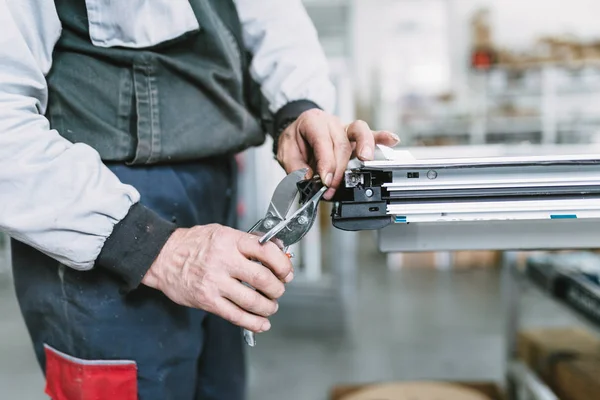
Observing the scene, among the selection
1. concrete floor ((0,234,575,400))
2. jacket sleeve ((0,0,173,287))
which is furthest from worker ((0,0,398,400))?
concrete floor ((0,234,575,400))

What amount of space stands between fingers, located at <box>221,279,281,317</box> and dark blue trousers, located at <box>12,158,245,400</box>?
208 mm

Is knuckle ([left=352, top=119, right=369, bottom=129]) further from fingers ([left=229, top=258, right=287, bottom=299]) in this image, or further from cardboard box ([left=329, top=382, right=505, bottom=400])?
cardboard box ([left=329, top=382, right=505, bottom=400])

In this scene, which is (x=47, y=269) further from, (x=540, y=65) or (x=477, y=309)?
(x=540, y=65)

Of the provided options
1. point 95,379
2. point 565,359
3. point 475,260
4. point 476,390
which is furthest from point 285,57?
point 475,260

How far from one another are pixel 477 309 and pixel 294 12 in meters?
2.24

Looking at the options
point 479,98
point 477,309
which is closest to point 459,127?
point 479,98

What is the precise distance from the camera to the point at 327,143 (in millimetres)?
711

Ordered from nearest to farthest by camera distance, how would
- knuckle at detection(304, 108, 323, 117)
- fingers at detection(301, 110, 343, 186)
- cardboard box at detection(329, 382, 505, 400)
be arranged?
fingers at detection(301, 110, 343, 186), knuckle at detection(304, 108, 323, 117), cardboard box at detection(329, 382, 505, 400)

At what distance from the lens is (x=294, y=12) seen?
36.2 inches

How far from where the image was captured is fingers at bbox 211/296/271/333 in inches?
22.0

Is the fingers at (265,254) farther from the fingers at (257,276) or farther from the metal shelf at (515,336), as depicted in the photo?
the metal shelf at (515,336)

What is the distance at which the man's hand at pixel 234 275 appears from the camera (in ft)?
1.82

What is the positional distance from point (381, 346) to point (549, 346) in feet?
2.93

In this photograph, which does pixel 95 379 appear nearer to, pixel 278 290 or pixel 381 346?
pixel 278 290
